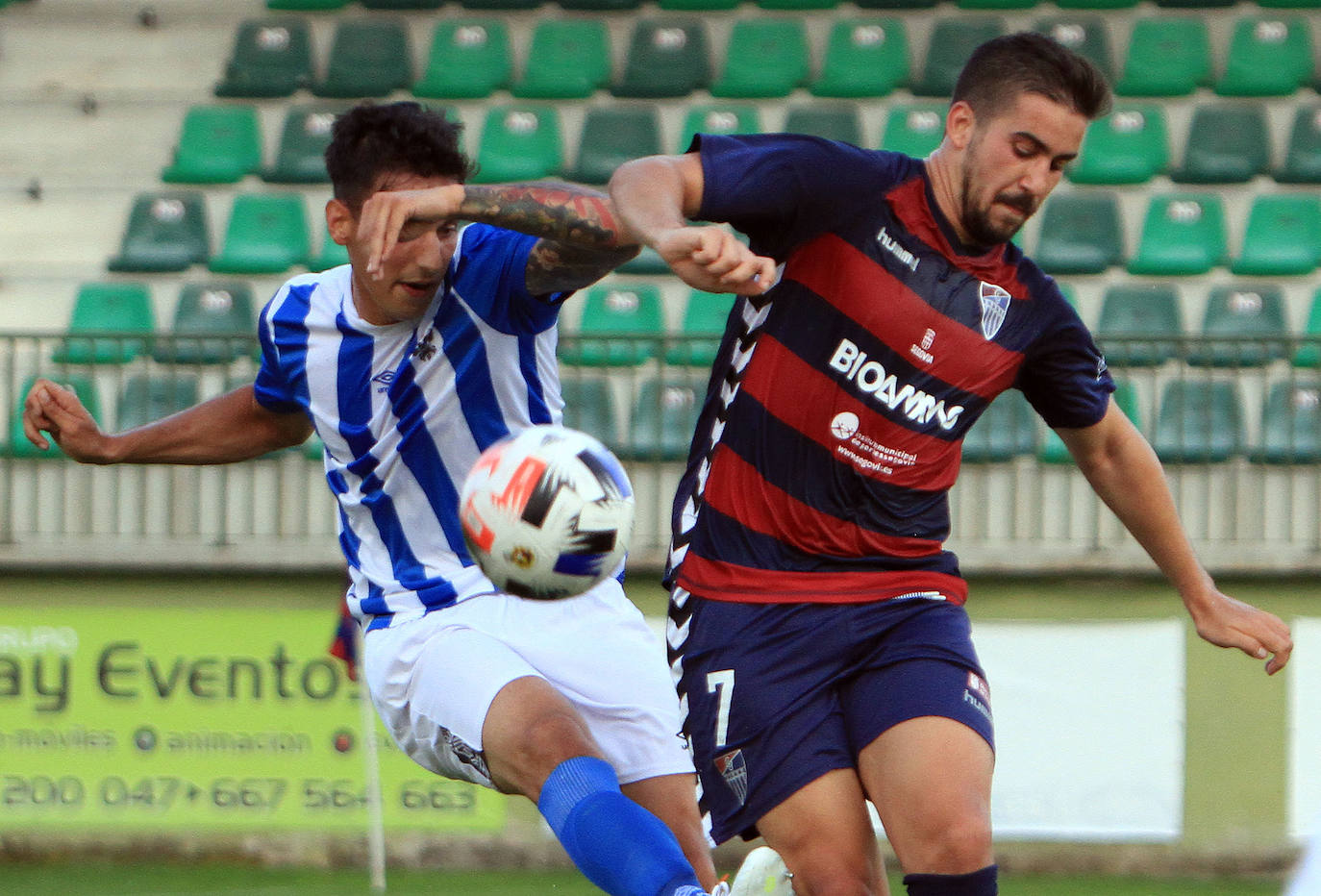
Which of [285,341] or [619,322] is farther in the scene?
[619,322]

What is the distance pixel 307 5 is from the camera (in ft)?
37.1

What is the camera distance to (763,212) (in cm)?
325

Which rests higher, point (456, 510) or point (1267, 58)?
point (1267, 58)

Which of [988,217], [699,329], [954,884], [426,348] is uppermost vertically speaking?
[699,329]

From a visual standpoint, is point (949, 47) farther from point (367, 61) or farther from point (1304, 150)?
point (367, 61)

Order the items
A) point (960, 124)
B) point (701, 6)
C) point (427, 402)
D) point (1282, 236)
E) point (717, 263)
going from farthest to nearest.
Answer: point (701, 6), point (1282, 236), point (427, 402), point (960, 124), point (717, 263)

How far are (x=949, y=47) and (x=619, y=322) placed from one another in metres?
2.99

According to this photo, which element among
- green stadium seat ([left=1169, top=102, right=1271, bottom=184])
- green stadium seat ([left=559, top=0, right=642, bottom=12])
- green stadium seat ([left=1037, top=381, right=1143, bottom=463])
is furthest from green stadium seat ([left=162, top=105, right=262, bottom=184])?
green stadium seat ([left=1169, top=102, right=1271, bottom=184])

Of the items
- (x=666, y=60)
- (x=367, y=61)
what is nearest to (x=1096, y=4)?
(x=666, y=60)

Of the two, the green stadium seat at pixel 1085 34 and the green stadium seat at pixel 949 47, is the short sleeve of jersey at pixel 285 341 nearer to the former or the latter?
the green stadium seat at pixel 949 47

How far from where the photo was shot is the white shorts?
3.81 metres

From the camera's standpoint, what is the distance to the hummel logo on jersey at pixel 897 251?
3.42 meters

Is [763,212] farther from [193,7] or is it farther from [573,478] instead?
[193,7]

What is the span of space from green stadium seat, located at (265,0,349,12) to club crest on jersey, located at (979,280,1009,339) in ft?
28.5
